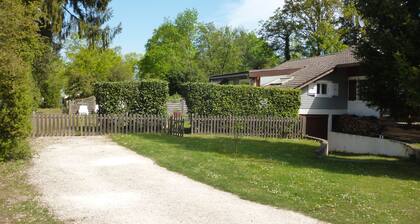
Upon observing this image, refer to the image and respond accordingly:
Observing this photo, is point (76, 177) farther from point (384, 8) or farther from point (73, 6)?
point (73, 6)

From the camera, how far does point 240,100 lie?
26.5m

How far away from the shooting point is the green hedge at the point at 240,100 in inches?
1000

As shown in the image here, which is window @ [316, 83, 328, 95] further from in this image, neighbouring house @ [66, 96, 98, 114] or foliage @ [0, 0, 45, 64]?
foliage @ [0, 0, 45, 64]

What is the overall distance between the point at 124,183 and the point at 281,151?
960 cm

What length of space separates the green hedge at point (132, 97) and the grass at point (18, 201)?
12.3 meters

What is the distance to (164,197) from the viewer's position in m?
9.20

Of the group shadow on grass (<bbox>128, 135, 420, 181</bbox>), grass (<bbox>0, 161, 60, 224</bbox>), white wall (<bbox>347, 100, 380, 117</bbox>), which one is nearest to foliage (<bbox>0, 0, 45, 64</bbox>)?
grass (<bbox>0, 161, 60, 224</bbox>)

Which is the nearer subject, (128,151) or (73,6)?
(128,151)

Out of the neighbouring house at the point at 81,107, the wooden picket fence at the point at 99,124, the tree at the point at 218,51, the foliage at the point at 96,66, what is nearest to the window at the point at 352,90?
the wooden picket fence at the point at 99,124

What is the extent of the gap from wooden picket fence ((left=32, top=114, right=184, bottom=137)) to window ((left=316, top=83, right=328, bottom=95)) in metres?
11.9

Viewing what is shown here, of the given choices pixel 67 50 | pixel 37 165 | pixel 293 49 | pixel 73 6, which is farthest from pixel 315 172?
pixel 67 50

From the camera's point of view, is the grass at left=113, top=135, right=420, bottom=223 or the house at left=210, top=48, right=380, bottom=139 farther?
the house at left=210, top=48, right=380, bottom=139

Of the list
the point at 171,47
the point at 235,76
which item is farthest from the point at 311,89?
the point at 171,47

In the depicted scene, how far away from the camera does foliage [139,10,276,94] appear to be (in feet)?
232
